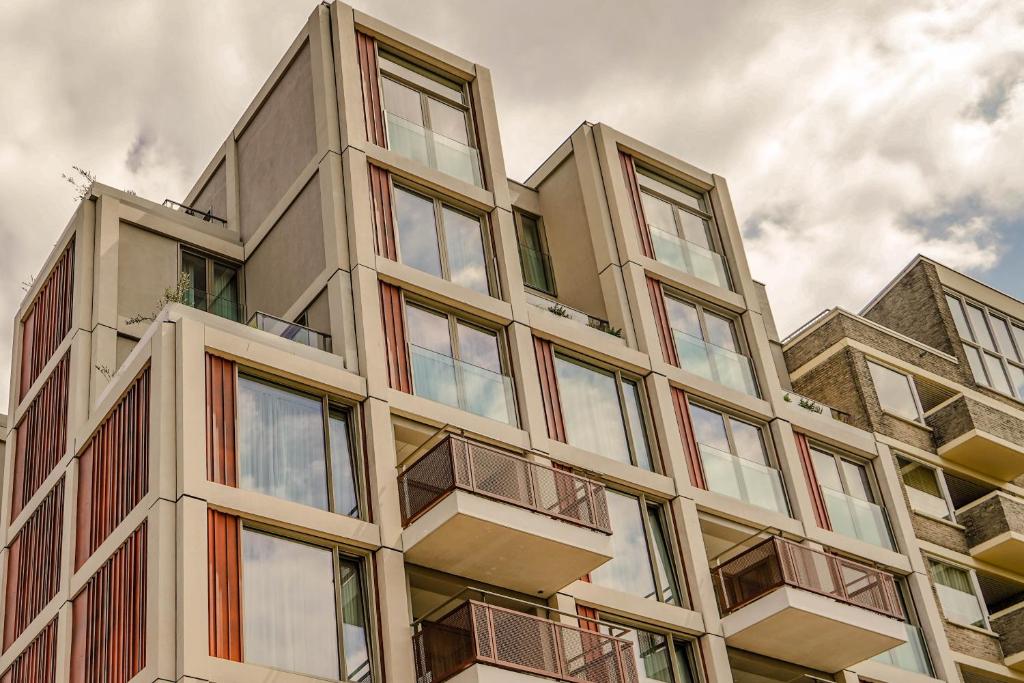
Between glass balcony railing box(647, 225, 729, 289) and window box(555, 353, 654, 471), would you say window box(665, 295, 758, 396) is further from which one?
window box(555, 353, 654, 471)

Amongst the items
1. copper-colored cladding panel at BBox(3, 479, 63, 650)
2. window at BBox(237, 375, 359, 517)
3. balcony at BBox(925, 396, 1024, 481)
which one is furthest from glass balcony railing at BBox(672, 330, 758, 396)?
copper-colored cladding panel at BBox(3, 479, 63, 650)

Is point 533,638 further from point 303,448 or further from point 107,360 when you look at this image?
point 107,360

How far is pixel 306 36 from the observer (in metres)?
32.6

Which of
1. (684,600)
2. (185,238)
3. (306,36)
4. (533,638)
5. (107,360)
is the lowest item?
(533,638)

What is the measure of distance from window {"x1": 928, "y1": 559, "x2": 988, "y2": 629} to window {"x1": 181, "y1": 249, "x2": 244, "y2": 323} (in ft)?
60.9

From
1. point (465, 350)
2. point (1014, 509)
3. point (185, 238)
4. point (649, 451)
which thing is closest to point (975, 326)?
point (1014, 509)

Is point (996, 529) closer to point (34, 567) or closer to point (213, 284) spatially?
point (213, 284)

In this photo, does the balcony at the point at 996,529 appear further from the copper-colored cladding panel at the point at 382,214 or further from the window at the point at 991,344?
the copper-colored cladding panel at the point at 382,214

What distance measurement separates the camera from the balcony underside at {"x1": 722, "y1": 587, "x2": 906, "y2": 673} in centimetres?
2872

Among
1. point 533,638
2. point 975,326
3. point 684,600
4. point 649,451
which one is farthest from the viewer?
point 975,326

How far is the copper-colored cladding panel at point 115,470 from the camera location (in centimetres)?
2498

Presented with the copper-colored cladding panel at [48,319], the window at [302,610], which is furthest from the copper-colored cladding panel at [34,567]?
the window at [302,610]

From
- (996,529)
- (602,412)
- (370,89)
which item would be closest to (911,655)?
(996,529)

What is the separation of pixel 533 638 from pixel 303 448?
535 centimetres
